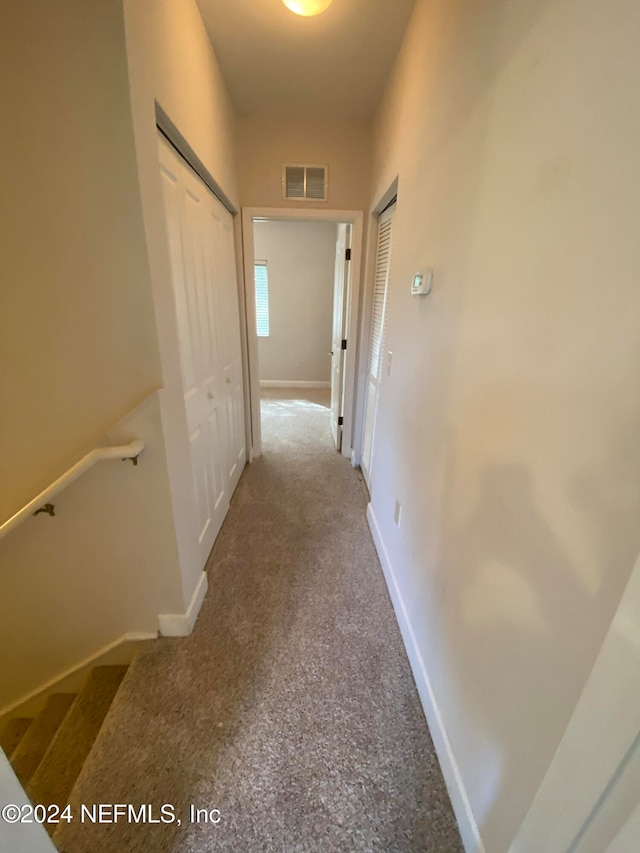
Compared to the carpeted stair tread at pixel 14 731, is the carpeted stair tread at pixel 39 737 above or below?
above

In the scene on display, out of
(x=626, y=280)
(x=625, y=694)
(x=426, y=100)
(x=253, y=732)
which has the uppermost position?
(x=426, y=100)

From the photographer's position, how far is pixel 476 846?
873 mm

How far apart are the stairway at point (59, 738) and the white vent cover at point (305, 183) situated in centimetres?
312

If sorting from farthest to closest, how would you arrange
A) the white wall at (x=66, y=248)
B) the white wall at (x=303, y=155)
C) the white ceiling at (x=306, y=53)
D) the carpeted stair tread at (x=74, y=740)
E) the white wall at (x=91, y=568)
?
the white wall at (x=303, y=155), the white ceiling at (x=306, y=53), the white wall at (x=91, y=568), the carpeted stair tread at (x=74, y=740), the white wall at (x=66, y=248)

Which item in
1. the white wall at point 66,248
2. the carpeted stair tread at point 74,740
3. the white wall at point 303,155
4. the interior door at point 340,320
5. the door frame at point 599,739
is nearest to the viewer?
the door frame at point 599,739

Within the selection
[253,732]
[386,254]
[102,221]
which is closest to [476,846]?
[253,732]

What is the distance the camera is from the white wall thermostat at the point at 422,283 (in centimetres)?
129

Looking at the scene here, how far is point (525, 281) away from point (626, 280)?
0.25 metres

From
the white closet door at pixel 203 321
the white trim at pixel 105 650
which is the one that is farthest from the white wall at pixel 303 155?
the white trim at pixel 105 650

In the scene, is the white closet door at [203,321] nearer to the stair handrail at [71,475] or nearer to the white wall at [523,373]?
the stair handrail at [71,475]

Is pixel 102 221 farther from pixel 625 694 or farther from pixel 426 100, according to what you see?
pixel 625 694

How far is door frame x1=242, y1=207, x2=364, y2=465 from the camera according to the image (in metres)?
2.52

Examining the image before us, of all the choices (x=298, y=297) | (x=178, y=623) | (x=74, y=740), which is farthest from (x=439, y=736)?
(x=298, y=297)

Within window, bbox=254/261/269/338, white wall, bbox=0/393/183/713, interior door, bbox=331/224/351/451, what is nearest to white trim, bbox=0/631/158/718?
white wall, bbox=0/393/183/713
